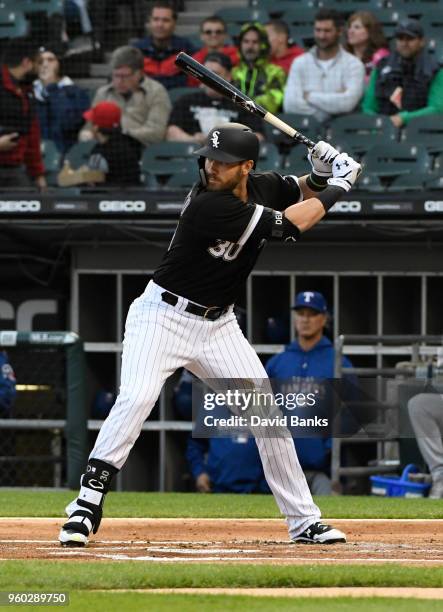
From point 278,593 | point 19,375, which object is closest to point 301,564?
point 278,593

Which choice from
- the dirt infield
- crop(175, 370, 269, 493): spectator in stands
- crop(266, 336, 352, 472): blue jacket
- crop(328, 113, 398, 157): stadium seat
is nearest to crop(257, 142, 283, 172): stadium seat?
crop(328, 113, 398, 157): stadium seat

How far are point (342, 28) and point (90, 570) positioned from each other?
27.5 feet

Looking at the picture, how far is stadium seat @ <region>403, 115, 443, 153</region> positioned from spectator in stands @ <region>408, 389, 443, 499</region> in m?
2.81

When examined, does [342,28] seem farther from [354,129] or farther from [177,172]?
[177,172]

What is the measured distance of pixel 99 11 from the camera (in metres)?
12.6

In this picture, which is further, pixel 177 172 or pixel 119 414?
pixel 177 172

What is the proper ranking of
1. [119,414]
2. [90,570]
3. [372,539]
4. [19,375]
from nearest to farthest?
[90,570]
[119,414]
[372,539]
[19,375]

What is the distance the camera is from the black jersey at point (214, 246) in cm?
516

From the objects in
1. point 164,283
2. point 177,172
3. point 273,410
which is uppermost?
point 177,172

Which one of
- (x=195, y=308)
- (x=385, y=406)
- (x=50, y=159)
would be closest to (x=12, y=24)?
(x=50, y=159)

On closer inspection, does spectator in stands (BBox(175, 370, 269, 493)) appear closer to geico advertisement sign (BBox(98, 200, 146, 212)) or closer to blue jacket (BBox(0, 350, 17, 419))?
blue jacket (BBox(0, 350, 17, 419))

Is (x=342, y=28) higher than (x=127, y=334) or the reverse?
higher

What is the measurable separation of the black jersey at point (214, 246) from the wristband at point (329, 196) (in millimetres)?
204

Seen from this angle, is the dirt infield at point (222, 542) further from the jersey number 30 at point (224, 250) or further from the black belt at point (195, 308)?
the jersey number 30 at point (224, 250)
